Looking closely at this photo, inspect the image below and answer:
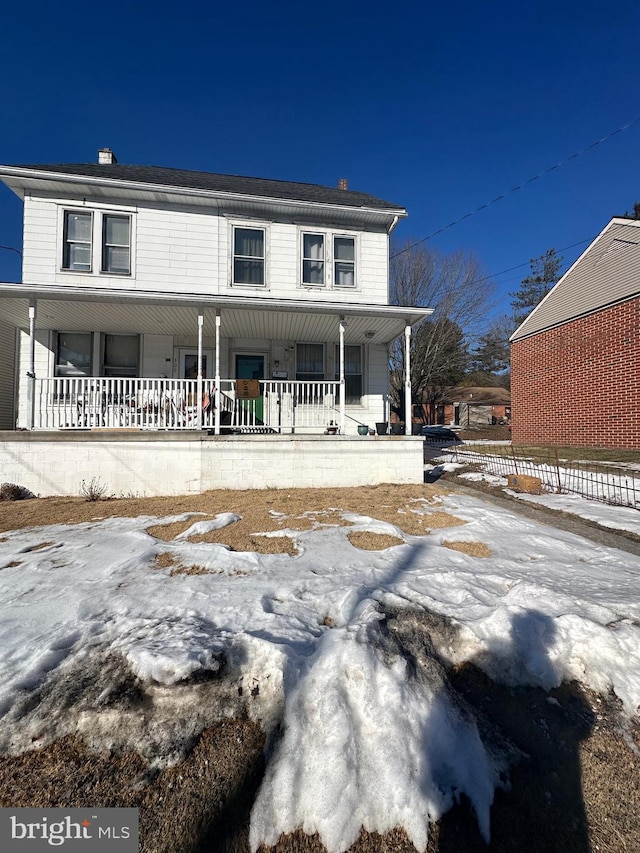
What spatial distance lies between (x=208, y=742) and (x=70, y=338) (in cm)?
981

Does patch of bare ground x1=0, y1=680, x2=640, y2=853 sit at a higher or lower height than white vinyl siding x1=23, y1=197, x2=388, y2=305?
lower

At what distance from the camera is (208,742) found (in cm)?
150

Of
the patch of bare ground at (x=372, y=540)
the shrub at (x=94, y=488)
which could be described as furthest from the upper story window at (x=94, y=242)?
the patch of bare ground at (x=372, y=540)

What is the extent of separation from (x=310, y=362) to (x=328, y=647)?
8525mm

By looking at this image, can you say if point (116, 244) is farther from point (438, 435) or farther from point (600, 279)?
point (438, 435)

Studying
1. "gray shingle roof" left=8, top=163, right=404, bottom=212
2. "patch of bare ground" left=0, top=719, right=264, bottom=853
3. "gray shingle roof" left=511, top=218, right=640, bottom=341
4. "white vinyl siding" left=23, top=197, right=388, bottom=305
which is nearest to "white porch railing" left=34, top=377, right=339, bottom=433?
"white vinyl siding" left=23, top=197, right=388, bottom=305

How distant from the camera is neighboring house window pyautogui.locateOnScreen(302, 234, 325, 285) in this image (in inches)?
368

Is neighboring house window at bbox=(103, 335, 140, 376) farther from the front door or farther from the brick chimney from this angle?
the brick chimney

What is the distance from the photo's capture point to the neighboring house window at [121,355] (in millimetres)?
8938

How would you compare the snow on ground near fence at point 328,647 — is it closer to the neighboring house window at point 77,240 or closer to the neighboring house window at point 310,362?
the neighboring house window at point 310,362

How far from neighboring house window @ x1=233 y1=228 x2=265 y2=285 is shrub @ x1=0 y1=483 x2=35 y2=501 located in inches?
245

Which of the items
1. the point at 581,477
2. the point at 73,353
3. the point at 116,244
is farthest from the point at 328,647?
the point at 116,244

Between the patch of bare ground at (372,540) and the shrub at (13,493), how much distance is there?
5906 mm

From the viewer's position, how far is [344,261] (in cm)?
948
